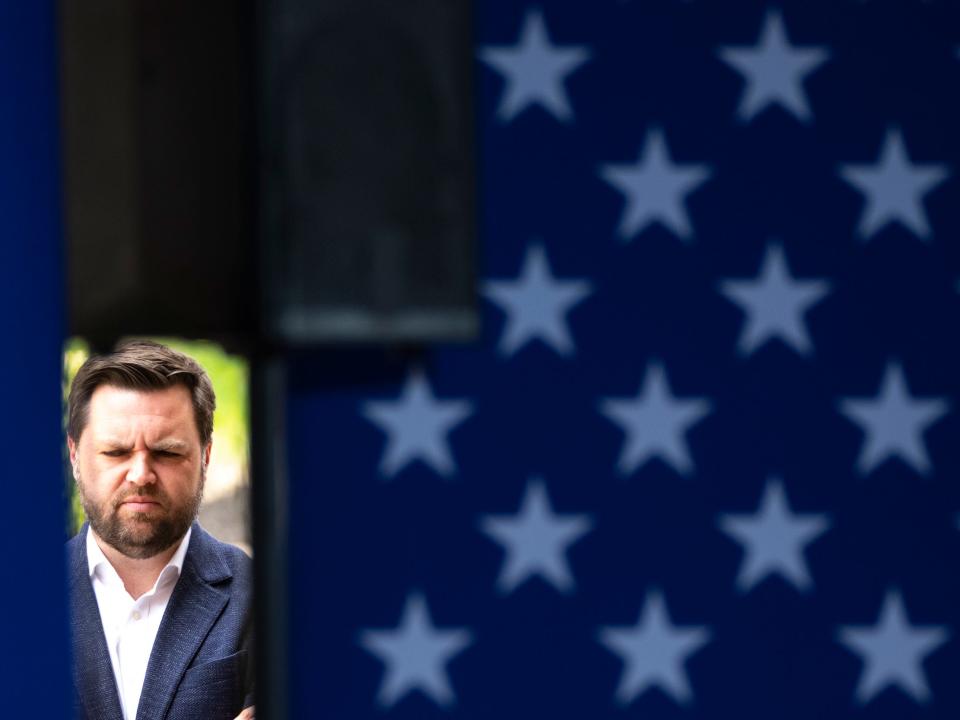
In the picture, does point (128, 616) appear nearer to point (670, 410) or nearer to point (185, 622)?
point (185, 622)

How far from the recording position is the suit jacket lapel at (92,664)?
3193mm

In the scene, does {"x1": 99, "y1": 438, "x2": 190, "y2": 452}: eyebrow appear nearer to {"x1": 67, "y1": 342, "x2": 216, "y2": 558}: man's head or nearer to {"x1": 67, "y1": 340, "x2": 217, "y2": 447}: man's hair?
{"x1": 67, "y1": 342, "x2": 216, "y2": 558}: man's head

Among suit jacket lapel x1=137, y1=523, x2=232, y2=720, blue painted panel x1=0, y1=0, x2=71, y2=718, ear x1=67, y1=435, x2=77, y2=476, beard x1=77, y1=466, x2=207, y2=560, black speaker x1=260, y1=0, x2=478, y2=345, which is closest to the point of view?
black speaker x1=260, y1=0, x2=478, y2=345

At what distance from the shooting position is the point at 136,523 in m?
3.32

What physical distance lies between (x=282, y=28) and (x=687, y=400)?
112 centimetres

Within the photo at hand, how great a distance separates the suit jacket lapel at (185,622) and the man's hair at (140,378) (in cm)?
32

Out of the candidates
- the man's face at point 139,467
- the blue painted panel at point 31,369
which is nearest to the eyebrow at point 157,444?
the man's face at point 139,467

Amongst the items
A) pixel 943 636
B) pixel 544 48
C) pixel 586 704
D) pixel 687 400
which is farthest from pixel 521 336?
pixel 943 636

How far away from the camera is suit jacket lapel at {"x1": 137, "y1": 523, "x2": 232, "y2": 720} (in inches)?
126

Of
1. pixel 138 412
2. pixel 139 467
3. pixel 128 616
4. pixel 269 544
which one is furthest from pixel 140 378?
pixel 269 544

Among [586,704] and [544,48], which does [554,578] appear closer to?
[586,704]

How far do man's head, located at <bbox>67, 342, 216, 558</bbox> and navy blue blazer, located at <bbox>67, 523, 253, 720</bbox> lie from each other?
135mm

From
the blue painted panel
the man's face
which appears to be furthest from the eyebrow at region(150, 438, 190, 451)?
the blue painted panel

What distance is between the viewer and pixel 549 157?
2.61 meters
